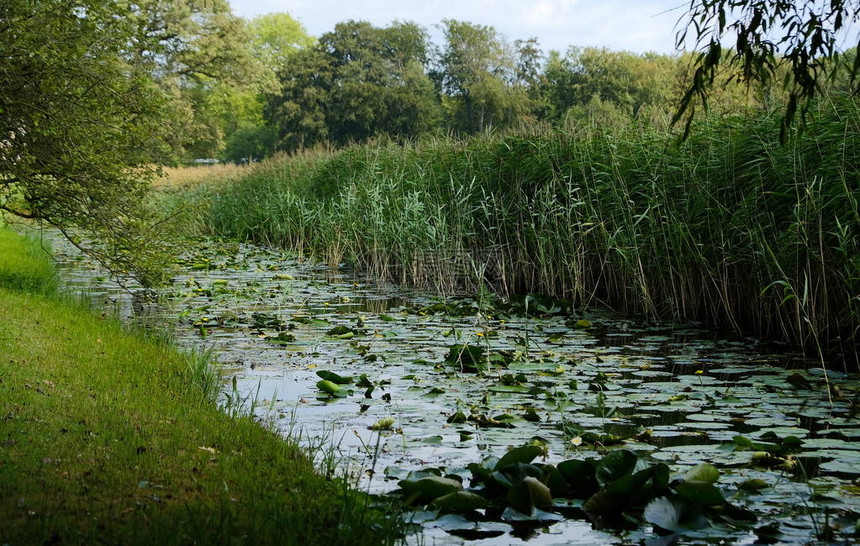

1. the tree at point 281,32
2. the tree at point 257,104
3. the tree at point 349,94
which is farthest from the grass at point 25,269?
the tree at point 281,32

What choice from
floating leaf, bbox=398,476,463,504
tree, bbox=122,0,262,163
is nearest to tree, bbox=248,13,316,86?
tree, bbox=122,0,262,163

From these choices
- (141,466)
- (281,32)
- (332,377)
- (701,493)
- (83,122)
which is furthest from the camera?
(281,32)

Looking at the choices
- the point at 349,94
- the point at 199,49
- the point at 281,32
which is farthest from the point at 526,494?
the point at 281,32

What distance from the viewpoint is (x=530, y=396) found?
635 cm

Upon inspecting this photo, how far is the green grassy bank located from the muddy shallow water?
0.43m

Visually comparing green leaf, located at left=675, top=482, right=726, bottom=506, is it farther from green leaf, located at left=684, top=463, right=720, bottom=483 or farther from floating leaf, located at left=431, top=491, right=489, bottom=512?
floating leaf, located at left=431, top=491, right=489, bottom=512

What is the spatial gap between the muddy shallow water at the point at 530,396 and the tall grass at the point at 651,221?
0.59 meters

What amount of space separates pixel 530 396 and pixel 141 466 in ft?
10.4

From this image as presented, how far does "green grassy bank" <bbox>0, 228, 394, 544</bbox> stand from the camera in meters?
3.30

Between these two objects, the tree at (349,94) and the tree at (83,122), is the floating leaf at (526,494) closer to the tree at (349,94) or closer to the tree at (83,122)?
the tree at (83,122)

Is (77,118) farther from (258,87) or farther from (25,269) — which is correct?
(258,87)

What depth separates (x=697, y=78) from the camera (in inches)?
A: 171

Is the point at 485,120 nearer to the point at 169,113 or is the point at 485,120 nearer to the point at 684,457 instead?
the point at 169,113

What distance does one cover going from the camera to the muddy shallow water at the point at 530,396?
4.34 metres
